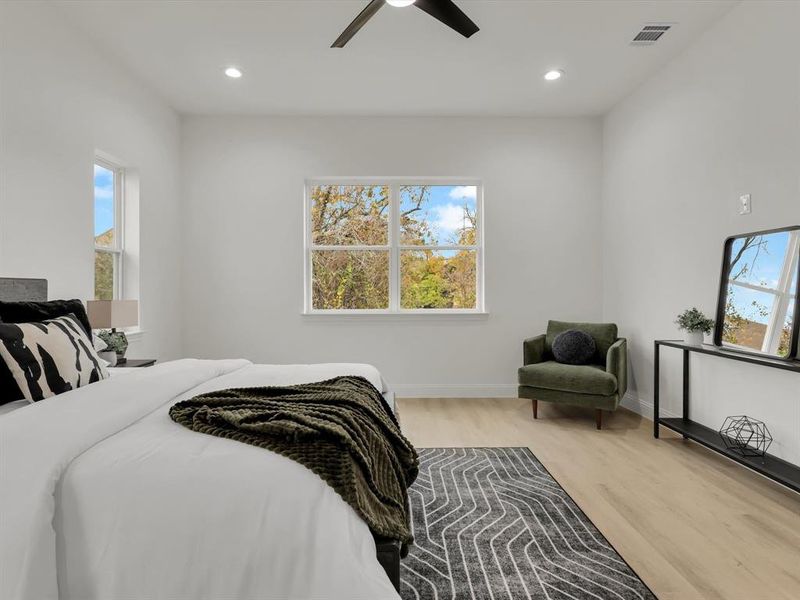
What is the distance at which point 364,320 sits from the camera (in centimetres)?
506

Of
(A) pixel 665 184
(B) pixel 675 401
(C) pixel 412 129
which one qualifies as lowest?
(B) pixel 675 401

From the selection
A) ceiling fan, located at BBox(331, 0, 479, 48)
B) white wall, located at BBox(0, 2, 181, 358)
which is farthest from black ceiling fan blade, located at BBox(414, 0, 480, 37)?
white wall, located at BBox(0, 2, 181, 358)

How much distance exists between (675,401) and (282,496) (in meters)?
3.59

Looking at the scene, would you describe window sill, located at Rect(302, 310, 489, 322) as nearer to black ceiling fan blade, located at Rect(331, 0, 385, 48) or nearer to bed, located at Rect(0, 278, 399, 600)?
black ceiling fan blade, located at Rect(331, 0, 385, 48)

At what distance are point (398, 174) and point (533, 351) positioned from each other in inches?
86.5

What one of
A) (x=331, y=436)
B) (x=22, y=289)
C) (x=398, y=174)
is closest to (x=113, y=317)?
(x=22, y=289)

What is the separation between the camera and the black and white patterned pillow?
→ 6.32 ft

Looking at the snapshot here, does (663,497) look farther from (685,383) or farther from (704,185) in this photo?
(704,185)

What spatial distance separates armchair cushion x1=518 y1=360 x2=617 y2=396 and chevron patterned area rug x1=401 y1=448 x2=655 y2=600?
113 cm

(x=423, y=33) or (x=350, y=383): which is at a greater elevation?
(x=423, y=33)

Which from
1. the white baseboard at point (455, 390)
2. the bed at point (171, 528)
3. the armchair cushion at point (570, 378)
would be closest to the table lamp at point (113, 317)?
the bed at point (171, 528)

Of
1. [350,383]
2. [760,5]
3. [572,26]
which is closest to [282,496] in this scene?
[350,383]

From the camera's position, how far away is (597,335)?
449 centimetres

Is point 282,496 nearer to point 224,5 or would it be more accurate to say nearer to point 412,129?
point 224,5
